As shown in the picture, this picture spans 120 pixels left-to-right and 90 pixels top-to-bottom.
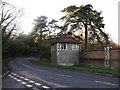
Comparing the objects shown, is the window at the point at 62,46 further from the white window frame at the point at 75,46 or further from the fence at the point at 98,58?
the fence at the point at 98,58

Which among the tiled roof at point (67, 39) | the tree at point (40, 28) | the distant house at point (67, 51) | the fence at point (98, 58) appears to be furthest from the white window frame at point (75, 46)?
the tree at point (40, 28)

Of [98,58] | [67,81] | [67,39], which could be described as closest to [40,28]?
[67,39]

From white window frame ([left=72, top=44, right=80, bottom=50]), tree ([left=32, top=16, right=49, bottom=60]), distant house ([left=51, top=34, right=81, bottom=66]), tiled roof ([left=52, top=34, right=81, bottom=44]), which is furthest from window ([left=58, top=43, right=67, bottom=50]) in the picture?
tree ([left=32, top=16, right=49, bottom=60])

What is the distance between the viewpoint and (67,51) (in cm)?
6266

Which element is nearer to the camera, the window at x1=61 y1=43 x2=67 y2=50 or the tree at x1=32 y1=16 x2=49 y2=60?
the window at x1=61 y1=43 x2=67 y2=50

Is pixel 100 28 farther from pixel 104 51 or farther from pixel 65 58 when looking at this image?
pixel 104 51

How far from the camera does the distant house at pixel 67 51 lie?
203ft

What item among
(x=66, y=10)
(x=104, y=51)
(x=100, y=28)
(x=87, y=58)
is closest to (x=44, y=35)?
(x=66, y=10)

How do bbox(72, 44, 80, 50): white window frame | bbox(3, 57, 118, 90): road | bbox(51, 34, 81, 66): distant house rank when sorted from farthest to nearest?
bbox(72, 44, 80, 50): white window frame → bbox(51, 34, 81, 66): distant house → bbox(3, 57, 118, 90): road

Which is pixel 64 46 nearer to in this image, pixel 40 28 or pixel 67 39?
pixel 67 39

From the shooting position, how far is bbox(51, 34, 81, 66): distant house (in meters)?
61.9

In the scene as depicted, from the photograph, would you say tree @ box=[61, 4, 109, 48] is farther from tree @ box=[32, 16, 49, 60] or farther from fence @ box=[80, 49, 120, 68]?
tree @ box=[32, 16, 49, 60]

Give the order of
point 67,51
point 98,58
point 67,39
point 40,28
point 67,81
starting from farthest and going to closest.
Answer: point 40,28 → point 67,39 → point 67,51 → point 98,58 → point 67,81

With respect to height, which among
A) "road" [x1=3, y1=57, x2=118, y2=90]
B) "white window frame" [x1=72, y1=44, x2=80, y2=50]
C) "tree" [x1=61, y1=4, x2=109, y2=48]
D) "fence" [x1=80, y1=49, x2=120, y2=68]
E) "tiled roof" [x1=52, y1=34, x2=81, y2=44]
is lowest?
"road" [x1=3, y1=57, x2=118, y2=90]
